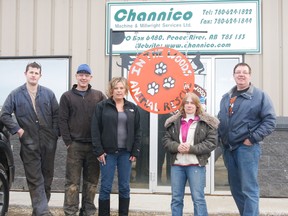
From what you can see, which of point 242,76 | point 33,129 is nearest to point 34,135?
point 33,129

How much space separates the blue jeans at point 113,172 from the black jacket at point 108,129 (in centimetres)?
9

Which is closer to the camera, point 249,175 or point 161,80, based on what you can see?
point 249,175

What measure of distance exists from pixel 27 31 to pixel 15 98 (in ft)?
9.65

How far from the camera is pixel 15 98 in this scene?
5344 mm

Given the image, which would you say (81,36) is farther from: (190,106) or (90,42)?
(190,106)

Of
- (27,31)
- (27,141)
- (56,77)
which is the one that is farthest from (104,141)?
(27,31)

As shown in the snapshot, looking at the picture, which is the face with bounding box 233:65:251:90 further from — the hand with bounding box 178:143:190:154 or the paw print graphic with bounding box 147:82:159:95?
the paw print graphic with bounding box 147:82:159:95

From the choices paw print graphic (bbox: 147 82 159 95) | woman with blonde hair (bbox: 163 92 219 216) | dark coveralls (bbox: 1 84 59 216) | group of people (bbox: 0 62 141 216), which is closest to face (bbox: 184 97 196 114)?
woman with blonde hair (bbox: 163 92 219 216)

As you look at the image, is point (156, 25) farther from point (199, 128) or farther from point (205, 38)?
point (199, 128)

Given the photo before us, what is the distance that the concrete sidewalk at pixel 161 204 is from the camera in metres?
6.28

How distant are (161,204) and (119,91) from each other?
7.79 feet

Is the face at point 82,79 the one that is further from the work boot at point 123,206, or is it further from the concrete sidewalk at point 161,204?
the concrete sidewalk at point 161,204

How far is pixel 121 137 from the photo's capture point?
514 centimetres

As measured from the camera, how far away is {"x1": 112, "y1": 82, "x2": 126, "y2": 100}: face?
516 cm
